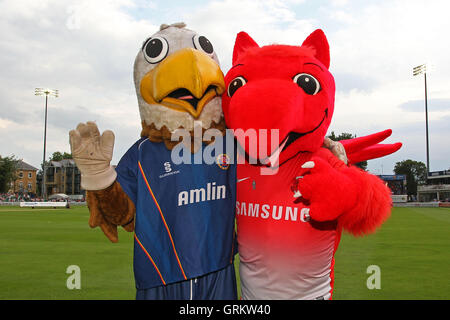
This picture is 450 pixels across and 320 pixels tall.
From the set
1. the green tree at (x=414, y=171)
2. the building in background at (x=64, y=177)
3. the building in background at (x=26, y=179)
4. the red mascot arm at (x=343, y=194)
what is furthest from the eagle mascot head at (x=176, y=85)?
the building in background at (x=26, y=179)

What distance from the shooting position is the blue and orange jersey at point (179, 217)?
2539mm

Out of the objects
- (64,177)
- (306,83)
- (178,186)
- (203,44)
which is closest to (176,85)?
(203,44)

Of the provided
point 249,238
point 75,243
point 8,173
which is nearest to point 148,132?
point 249,238

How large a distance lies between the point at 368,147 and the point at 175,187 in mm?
1697

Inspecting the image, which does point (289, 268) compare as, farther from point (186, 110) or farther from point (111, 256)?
point (111, 256)

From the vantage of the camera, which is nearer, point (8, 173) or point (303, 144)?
point (303, 144)

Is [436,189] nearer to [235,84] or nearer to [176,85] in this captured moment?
[235,84]

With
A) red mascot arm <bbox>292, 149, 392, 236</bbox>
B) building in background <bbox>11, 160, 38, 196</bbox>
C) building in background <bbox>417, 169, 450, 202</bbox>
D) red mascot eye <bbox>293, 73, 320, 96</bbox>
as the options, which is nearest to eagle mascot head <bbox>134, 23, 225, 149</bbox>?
red mascot eye <bbox>293, 73, 320, 96</bbox>

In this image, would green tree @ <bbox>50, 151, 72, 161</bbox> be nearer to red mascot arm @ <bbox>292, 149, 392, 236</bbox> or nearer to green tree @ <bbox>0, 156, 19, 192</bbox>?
green tree @ <bbox>0, 156, 19, 192</bbox>

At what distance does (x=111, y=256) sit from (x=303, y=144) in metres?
5.88

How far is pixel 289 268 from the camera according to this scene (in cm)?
260

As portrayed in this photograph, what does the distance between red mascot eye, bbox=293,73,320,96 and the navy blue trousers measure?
134 centimetres

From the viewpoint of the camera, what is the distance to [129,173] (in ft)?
8.98

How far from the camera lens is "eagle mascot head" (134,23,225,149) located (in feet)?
8.27
